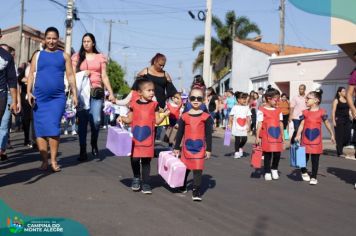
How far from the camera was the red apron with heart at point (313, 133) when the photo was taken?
834 cm

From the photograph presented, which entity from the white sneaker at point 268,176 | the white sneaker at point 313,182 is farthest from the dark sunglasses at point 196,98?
the white sneaker at point 313,182

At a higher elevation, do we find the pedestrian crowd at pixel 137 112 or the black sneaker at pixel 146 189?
the pedestrian crowd at pixel 137 112

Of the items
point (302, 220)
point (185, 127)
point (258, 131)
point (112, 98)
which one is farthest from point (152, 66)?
point (302, 220)

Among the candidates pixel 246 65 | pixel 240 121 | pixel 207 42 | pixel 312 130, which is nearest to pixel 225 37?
pixel 246 65

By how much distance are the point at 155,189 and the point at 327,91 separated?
51.6ft

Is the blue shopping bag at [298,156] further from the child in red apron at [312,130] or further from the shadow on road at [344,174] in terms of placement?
the shadow on road at [344,174]

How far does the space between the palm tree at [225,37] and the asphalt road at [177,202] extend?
39.4 m

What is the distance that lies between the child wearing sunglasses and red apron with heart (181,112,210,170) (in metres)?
5.38

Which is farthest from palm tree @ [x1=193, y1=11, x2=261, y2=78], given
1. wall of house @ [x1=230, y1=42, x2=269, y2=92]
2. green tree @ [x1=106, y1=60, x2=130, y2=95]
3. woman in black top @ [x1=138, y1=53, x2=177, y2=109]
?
woman in black top @ [x1=138, y1=53, x2=177, y2=109]

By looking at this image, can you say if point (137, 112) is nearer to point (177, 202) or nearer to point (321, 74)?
point (177, 202)

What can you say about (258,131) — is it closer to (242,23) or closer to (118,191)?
(118,191)

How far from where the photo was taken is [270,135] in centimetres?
839

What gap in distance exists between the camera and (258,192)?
6.99 m

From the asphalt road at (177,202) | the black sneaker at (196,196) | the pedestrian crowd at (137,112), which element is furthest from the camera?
the pedestrian crowd at (137,112)
